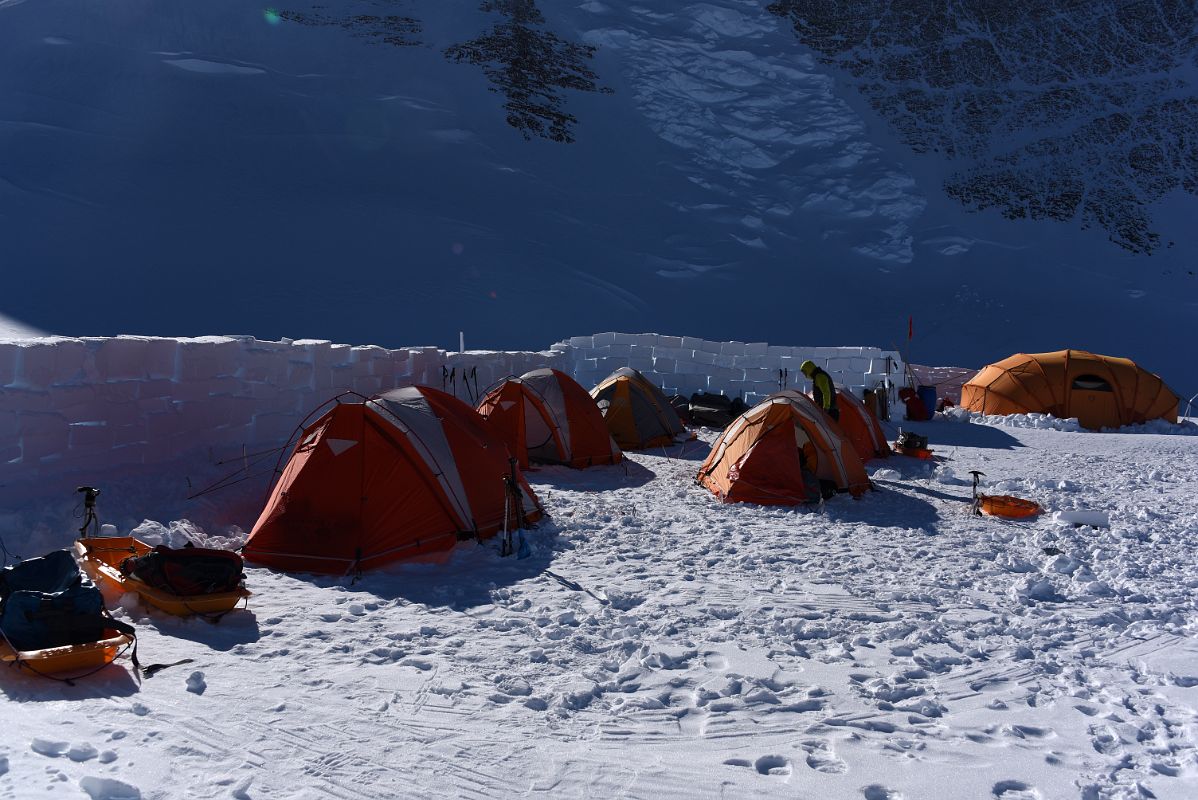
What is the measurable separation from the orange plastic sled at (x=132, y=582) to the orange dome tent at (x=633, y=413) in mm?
7032

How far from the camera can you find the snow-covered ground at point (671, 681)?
2.97 metres

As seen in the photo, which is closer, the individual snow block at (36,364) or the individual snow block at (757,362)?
the individual snow block at (36,364)

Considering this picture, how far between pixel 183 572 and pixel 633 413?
7.59m

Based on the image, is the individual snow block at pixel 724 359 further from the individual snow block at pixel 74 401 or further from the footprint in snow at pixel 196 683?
the footprint in snow at pixel 196 683

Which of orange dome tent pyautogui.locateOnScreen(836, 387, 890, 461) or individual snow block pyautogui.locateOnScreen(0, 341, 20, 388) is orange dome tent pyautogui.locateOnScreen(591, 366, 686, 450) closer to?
orange dome tent pyautogui.locateOnScreen(836, 387, 890, 461)

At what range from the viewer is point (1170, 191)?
133ft

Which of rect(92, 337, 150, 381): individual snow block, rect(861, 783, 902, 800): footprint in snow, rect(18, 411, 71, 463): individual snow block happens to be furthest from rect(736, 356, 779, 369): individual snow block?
rect(861, 783, 902, 800): footprint in snow

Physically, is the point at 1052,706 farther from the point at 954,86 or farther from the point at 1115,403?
the point at 954,86

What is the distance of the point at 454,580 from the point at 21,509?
10.0 ft

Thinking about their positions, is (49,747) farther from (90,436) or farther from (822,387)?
(822,387)

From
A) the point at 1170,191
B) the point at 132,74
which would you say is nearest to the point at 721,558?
the point at 132,74

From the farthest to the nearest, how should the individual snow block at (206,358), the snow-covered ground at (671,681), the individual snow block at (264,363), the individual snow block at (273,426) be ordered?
1. the individual snow block at (273,426)
2. the individual snow block at (264,363)
3. the individual snow block at (206,358)
4. the snow-covered ground at (671,681)

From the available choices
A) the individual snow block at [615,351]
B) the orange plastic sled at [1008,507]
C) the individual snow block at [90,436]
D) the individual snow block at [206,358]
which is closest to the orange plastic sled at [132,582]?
the individual snow block at [90,436]

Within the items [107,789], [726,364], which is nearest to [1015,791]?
[107,789]
